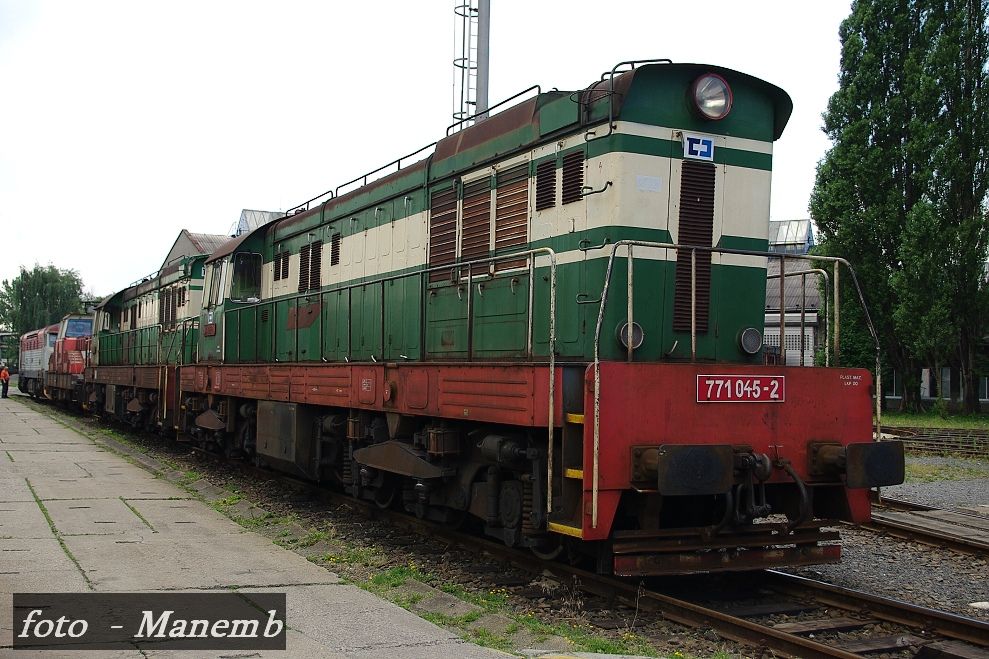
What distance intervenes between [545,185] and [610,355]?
159cm

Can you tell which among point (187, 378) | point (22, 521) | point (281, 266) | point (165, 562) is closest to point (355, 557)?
point (165, 562)

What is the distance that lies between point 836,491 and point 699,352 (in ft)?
4.77

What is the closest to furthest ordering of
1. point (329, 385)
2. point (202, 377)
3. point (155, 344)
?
point (329, 385)
point (202, 377)
point (155, 344)

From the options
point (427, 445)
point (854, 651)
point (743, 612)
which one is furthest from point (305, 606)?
point (854, 651)

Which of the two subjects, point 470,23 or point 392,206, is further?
point 470,23

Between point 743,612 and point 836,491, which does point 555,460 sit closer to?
point 743,612

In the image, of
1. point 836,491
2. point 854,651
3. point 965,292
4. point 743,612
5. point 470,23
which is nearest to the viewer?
point 854,651

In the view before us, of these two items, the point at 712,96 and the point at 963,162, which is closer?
the point at 712,96

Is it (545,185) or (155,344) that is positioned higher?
(545,185)

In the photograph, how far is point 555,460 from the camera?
19.8 feet

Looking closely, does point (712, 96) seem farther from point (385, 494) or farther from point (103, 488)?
point (103, 488)

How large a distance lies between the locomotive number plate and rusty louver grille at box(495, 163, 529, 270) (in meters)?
1.98

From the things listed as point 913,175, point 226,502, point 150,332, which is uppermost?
point 913,175

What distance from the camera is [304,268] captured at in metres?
12.0
